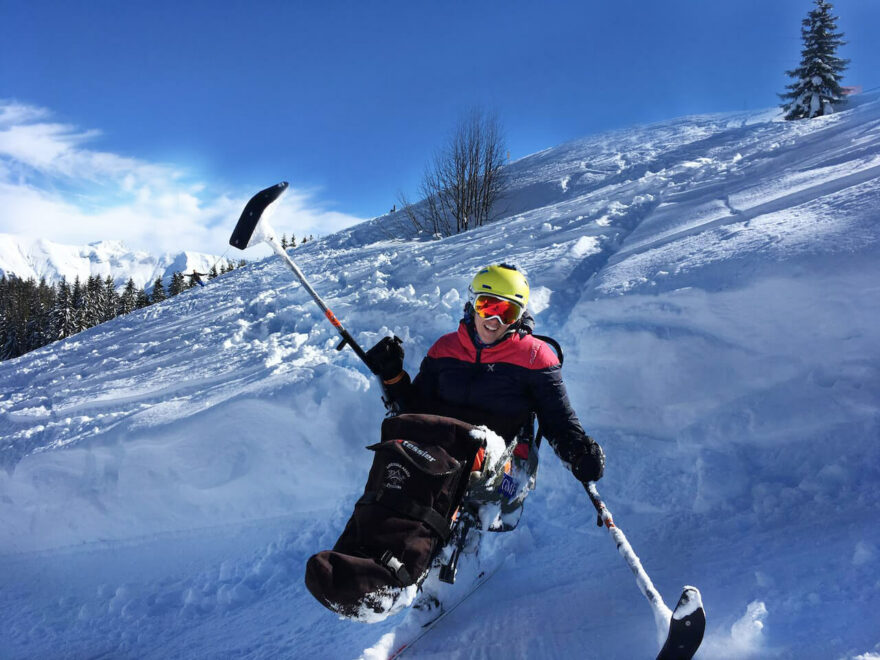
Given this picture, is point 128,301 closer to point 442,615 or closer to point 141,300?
point 141,300

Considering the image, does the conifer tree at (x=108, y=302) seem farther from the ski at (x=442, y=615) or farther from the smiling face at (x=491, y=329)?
the ski at (x=442, y=615)

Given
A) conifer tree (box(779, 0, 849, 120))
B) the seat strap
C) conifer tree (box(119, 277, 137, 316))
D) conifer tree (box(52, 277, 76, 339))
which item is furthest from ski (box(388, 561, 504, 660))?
conifer tree (box(119, 277, 137, 316))

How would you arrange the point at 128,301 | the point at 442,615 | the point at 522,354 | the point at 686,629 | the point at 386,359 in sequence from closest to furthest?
the point at 686,629 < the point at 442,615 < the point at 522,354 < the point at 386,359 < the point at 128,301

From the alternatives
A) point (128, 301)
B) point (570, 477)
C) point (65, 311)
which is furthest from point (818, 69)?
point (128, 301)

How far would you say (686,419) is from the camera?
3.38 meters

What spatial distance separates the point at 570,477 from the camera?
11.9 ft

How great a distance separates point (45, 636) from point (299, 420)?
7.28 feet

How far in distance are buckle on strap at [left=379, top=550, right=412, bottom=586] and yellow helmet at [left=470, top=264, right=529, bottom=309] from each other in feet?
5.61

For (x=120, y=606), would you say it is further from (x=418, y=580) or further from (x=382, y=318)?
(x=382, y=318)

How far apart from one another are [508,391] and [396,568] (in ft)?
4.61

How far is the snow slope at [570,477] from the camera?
243cm

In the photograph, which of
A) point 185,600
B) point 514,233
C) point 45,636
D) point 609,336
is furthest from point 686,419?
point 514,233

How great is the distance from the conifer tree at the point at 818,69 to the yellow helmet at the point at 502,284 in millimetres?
23174

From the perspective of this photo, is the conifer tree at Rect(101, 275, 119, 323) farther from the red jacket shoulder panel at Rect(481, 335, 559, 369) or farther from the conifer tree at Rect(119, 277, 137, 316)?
the red jacket shoulder panel at Rect(481, 335, 559, 369)
